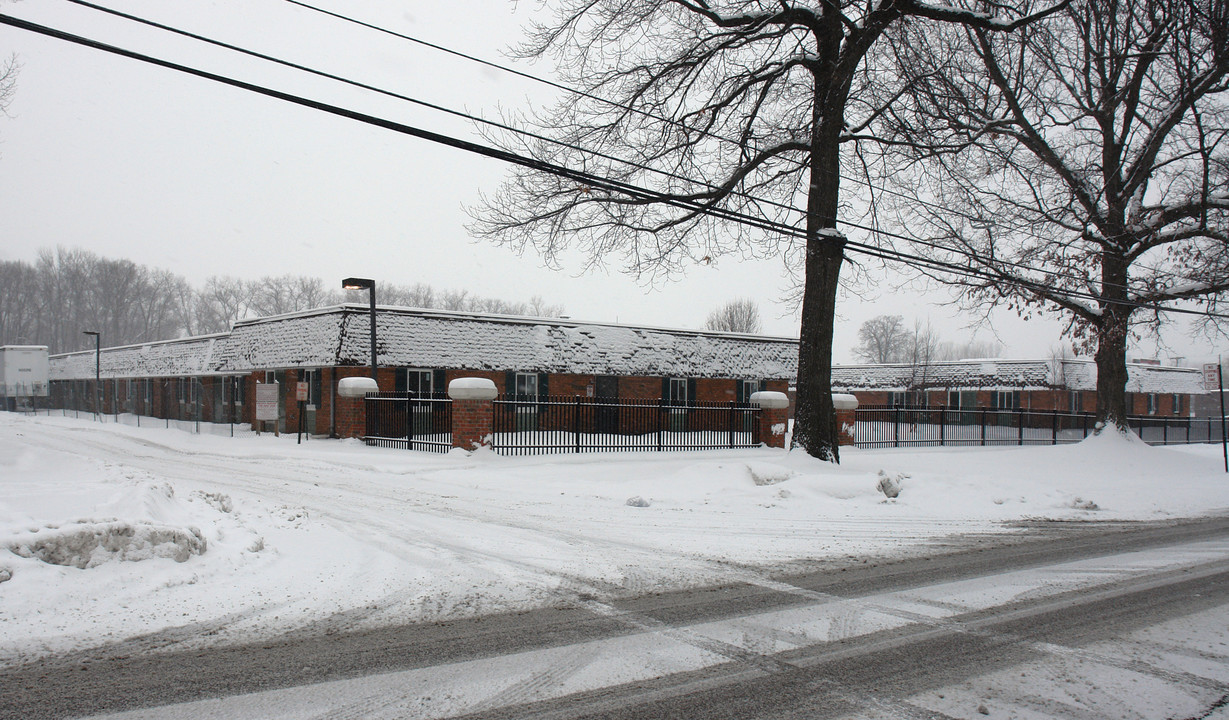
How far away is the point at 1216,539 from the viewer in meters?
9.91

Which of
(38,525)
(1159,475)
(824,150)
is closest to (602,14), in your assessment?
(824,150)

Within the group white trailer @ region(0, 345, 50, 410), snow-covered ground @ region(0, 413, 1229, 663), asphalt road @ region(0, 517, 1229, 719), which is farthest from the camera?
white trailer @ region(0, 345, 50, 410)

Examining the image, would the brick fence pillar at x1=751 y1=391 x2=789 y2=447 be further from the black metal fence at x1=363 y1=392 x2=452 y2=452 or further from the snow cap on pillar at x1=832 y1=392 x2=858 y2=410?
the black metal fence at x1=363 y1=392 x2=452 y2=452

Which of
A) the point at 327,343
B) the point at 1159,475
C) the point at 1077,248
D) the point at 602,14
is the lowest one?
the point at 1159,475

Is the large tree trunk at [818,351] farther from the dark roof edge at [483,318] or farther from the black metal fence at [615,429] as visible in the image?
the dark roof edge at [483,318]

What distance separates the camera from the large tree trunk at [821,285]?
582 inches

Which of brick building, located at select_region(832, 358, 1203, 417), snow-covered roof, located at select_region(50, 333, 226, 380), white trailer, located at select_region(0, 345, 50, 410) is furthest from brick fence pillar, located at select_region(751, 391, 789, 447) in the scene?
white trailer, located at select_region(0, 345, 50, 410)

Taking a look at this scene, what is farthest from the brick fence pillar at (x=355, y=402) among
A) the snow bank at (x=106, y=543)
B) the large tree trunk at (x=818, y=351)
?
the snow bank at (x=106, y=543)

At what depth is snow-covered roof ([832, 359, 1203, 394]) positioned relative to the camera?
41.9 metres

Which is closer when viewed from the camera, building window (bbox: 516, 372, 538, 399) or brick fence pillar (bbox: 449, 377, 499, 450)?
brick fence pillar (bbox: 449, 377, 499, 450)

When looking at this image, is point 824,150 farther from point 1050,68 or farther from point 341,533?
point 341,533

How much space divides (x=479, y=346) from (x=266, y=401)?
24.5 feet

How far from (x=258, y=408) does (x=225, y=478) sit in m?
9.91

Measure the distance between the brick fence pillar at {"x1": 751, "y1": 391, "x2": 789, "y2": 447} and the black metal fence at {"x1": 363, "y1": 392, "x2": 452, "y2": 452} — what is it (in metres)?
8.32
